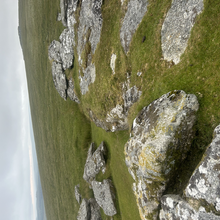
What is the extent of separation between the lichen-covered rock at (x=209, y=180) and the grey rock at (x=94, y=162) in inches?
641

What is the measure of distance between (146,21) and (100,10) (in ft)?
27.3

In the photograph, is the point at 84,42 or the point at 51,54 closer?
the point at 84,42

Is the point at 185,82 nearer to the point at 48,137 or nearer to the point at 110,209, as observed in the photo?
the point at 110,209

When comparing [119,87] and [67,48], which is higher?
[67,48]

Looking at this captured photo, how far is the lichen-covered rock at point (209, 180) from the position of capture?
316 inches

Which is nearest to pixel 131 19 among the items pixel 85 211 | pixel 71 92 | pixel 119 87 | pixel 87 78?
pixel 119 87

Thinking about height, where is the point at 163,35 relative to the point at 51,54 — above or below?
below

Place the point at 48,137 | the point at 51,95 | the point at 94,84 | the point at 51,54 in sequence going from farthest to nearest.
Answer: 1. the point at 48,137
2. the point at 51,95
3. the point at 51,54
4. the point at 94,84

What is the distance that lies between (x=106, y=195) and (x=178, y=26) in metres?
21.8

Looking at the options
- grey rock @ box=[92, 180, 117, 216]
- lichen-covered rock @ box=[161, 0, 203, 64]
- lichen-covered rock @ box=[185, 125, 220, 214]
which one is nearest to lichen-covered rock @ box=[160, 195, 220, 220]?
lichen-covered rock @ box=[185, 125, 220, 214]

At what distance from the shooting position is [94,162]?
2572 cm

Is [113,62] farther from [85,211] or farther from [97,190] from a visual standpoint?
[85,211]

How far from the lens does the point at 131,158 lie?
530 inches

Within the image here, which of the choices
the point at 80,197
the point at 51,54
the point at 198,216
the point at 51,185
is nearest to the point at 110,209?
the point at 80,197
